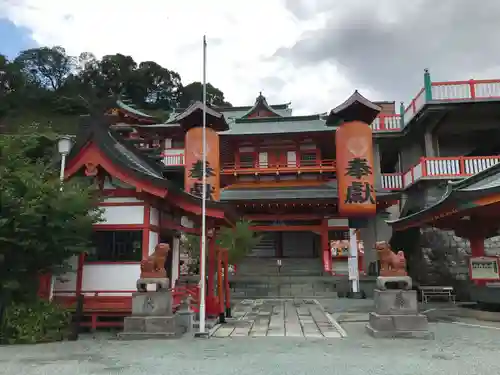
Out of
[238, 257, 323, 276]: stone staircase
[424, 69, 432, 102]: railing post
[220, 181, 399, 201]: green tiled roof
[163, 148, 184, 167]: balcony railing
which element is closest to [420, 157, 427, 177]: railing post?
[220, 181, 399, 201]: green tiled roof

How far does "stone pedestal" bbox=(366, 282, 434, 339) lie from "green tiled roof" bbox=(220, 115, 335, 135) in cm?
1634

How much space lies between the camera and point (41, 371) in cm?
620

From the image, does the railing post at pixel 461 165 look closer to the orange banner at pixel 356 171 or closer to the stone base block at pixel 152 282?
the orange banner at pixel 356 171

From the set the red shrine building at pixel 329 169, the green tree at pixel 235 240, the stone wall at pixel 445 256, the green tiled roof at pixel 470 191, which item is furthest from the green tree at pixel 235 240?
the stone wall at pixel 445 256

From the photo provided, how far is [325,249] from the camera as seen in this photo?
74.3ft

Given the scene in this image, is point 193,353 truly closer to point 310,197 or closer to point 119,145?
point 119,145

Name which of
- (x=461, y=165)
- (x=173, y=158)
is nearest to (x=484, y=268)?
(x=461, y=165)

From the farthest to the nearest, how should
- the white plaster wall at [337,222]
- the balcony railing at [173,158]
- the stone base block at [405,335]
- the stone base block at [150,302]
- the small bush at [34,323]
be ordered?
the balcony railing at [173,158] < the white plaster wall at [337,222] < the stone base block at [150,302] < the stone base block at [405,335] < the small bush at [34,323]

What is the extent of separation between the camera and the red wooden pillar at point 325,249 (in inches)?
877

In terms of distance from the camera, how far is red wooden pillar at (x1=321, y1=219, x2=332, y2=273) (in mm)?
22266

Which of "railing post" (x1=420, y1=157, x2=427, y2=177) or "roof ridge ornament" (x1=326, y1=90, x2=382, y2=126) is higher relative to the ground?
"roof ridge ornament" (x1=326, y1=90, x2=382, y2=126)

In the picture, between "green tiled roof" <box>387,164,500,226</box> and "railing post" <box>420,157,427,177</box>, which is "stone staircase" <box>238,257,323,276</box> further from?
"green tiled roof" <box>387,164,500,226</box>

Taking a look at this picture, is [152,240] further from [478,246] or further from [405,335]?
[478,246]

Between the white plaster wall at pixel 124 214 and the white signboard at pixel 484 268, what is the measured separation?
414 inches
